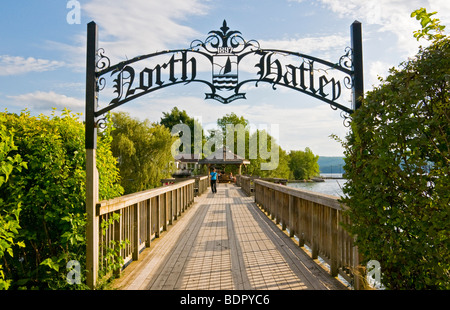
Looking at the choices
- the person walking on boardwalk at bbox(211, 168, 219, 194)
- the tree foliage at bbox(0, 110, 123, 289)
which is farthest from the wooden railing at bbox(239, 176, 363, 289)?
the person walking on boardwalk at bbox(211, 168, 219, 194)

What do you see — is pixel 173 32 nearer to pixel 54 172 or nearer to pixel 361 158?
pixel 54 172

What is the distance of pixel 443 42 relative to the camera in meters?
2.30

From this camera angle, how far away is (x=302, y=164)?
93625 mm

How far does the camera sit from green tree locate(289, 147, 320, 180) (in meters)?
92.6

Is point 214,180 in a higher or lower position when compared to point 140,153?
lower

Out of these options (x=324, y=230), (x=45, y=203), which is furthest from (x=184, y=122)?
(x=45, y=203)

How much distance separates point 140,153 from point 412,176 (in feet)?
113

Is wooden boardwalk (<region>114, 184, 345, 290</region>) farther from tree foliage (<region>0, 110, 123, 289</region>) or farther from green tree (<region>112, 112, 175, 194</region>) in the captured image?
green tree (<region>112, 112, 175, 194</region>)

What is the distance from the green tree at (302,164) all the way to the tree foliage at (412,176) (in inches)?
3555

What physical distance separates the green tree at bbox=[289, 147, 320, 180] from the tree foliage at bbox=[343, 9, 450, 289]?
296 feet

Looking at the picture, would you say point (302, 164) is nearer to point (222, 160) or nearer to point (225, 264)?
point (222, 160)

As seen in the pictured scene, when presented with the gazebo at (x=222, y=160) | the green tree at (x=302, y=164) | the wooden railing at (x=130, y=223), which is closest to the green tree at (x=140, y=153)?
the gazebo at (x=222, y=160)

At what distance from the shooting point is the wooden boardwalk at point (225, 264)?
13.2 feet

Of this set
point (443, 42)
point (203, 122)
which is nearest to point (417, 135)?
point (443, 42)
